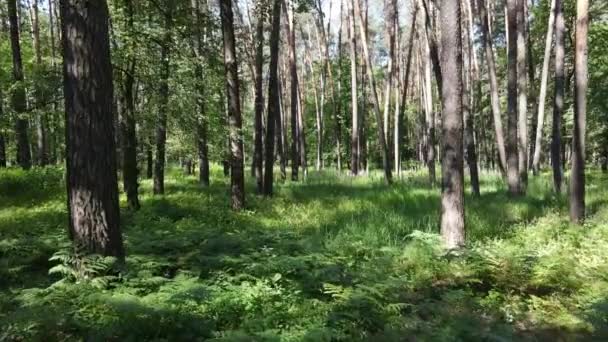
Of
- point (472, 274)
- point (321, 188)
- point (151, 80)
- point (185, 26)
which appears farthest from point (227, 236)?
point (321, 188)

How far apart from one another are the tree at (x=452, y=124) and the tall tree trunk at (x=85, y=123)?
16.5 ft

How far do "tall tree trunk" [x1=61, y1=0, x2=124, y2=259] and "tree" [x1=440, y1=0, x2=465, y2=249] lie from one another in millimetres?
5032

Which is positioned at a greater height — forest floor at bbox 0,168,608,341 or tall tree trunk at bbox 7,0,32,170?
tall tree trunk at bbox 7,0,32,170

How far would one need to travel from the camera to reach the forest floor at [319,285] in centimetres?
414

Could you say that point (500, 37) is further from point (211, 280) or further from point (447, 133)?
A: point (211, 280)

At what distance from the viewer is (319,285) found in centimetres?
551

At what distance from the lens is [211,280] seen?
5.14 m

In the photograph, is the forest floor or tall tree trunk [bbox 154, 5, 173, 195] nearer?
the forest floor

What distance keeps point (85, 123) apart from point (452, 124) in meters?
5.31

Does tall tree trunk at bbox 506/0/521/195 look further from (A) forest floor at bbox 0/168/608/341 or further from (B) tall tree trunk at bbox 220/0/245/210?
(B) tall tree trunk at bbox 220/0/245/210

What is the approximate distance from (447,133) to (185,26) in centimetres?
691

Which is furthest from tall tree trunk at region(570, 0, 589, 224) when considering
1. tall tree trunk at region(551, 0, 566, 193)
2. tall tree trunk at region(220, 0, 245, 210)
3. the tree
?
tall tree trunk at region(220, 0, 245, 210)

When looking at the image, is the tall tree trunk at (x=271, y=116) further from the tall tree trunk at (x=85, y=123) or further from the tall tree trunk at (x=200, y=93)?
the tall tree trunk at (x=85, y=123)

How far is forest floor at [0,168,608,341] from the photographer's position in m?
4.14
